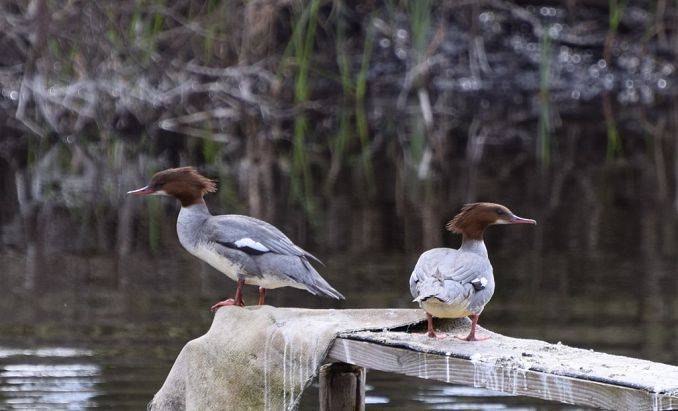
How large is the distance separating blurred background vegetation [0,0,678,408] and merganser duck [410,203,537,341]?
5.14 feet

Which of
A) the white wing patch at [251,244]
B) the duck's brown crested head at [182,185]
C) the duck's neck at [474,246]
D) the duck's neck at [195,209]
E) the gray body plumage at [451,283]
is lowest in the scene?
the gray body plumage at [451,283]

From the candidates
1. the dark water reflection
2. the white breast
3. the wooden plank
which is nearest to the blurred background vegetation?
the dark water reflection

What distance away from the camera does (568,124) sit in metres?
18.0

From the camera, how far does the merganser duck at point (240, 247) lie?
5160mm

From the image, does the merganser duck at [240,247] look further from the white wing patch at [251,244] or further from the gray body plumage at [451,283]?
the gray body plumage at [451,283]

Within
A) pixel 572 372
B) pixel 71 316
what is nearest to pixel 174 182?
pixel 572 372

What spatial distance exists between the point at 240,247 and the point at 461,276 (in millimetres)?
1040

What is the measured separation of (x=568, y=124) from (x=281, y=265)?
13.3m

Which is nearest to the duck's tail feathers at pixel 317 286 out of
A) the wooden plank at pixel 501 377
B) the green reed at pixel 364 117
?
the wooden plank at pixel 501 377

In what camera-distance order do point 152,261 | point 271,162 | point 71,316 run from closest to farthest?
point 71,316 → point 152,261 → point 271,162

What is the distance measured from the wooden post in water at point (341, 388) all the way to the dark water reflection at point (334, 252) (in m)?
1.21

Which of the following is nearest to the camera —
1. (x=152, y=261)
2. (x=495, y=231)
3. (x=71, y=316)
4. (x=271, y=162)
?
(x=71, y=316)

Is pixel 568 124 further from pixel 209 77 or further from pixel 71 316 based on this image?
pixel 71 316

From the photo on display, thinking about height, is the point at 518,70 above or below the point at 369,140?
above
